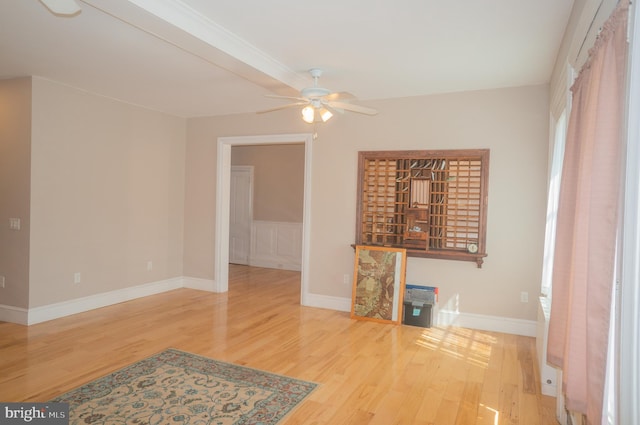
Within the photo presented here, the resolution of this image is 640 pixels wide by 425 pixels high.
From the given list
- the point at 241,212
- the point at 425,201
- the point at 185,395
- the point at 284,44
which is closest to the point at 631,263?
the point at 185,395

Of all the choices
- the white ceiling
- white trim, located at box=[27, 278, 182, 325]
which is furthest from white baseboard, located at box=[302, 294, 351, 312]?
the white ceiling

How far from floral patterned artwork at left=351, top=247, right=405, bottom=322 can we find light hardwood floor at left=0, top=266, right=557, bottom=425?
0.18 meters

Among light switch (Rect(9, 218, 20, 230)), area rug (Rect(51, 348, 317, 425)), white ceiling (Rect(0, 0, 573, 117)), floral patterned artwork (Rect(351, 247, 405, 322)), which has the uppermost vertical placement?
white ceiling (Rect(0, 0, 573, 117))

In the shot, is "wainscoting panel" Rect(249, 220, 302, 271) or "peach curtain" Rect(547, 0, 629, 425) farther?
"wainscoting panel" Rect(249, 220, 302, 271)

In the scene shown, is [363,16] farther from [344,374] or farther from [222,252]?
[222,252]

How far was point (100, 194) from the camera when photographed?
17.5 ft

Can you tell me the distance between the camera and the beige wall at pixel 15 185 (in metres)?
4.56

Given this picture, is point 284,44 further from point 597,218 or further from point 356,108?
point 597,218

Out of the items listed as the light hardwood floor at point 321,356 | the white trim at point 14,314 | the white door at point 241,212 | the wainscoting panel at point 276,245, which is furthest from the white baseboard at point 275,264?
the white trim at point 14,314

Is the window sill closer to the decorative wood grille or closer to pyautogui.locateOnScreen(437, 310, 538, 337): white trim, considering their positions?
the decorative wood grille

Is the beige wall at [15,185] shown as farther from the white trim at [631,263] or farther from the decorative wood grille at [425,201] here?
the white trim at [631,263]

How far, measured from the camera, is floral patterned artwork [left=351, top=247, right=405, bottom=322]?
4973mm

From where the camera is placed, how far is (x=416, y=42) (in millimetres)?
3355

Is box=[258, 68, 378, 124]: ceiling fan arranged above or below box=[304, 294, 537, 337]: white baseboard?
above
